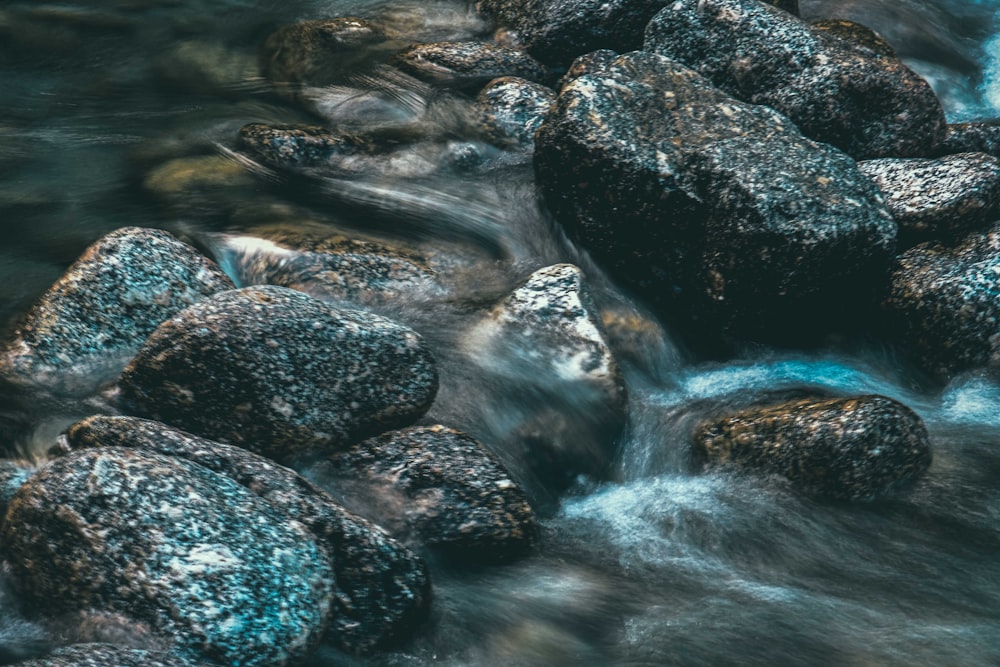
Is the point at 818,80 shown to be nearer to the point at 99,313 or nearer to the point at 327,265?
the point at 327,265

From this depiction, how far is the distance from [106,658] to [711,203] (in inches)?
156

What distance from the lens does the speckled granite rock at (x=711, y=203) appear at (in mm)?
5707

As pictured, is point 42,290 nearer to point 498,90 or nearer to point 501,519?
point 501,519

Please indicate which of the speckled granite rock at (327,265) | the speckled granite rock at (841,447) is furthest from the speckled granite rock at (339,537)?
the speckled granite rock at (841,447)

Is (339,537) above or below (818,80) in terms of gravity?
below

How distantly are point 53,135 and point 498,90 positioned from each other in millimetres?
3185

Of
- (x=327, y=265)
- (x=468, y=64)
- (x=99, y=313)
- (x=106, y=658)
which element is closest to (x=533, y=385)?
(x=327, y=265)

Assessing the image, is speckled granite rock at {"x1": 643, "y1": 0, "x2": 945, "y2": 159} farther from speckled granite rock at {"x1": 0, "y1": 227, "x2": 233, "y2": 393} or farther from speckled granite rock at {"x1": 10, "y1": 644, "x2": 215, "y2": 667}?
speckled granite rock at {"x1": 10, "y1": 644, "x2": 215, "y2": 667}

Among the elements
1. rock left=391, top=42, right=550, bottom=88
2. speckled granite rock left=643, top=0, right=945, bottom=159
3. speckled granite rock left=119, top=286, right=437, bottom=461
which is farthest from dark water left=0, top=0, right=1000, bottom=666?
speckled granite rock left=643, top=0, right=945, bottom=159

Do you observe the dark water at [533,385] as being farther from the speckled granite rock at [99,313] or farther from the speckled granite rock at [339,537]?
the speckled granite rock at [99,313]

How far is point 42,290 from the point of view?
5645 millimetres

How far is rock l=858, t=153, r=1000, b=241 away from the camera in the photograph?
607 centimetres

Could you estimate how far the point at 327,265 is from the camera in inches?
230

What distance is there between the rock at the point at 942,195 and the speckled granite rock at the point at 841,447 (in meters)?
1.50
